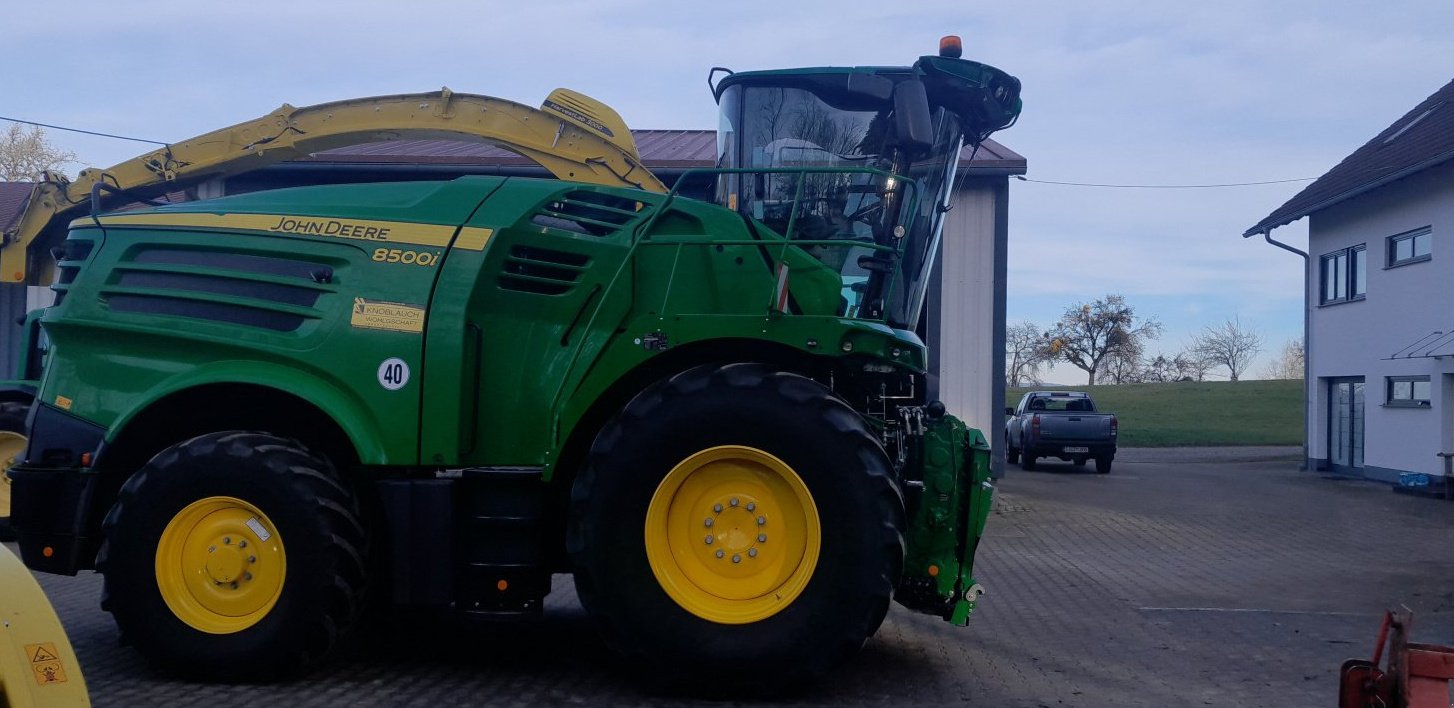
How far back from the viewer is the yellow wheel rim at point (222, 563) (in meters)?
5.84

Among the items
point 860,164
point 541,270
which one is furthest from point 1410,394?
point 541,270

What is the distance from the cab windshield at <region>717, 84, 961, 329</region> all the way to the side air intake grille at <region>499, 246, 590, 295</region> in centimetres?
107

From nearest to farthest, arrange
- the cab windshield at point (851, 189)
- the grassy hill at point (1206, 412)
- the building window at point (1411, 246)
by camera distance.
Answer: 1. the cab windshield at point (851, 189)
2. the building window at point (1411, 246)
3. the grassy hill at point (1206, 412)

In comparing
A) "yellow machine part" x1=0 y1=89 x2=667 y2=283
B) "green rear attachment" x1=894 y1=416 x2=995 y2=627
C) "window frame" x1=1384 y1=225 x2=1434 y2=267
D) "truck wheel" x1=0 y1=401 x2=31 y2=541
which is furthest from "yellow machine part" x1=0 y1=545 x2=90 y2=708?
"window frame" x1=1384 y1=225 x2=1434 y2=267

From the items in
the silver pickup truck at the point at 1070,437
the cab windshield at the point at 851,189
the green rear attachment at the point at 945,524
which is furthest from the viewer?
the silver pickup truck at the point at 1070,437

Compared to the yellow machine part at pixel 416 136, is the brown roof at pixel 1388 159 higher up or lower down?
higher up

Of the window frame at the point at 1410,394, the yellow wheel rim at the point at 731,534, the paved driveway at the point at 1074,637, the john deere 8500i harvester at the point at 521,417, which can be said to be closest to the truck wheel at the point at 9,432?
the paved driveway at the point at 1074,637

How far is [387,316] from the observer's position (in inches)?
236

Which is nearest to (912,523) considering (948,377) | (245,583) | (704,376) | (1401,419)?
(704,376)

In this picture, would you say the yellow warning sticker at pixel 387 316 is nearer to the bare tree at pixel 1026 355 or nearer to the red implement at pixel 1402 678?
the red implement at pixel 1402 678

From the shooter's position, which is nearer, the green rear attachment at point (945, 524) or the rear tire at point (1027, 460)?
the green rear attachment at point (945, 524)

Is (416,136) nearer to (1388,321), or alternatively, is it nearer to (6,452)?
(6,452)

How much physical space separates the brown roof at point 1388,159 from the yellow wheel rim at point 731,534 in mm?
17484

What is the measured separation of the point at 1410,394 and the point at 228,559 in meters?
21.1
